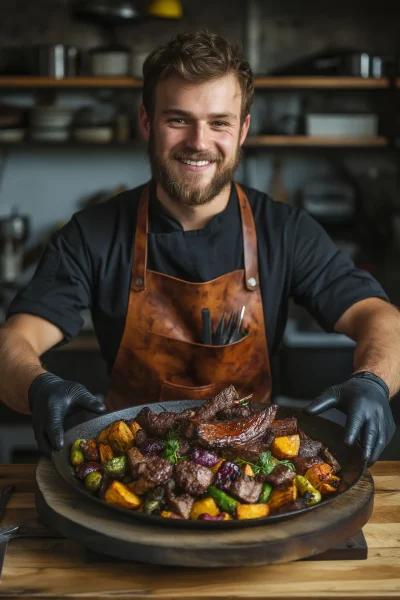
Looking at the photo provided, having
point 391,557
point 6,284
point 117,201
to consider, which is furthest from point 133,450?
point 6,284

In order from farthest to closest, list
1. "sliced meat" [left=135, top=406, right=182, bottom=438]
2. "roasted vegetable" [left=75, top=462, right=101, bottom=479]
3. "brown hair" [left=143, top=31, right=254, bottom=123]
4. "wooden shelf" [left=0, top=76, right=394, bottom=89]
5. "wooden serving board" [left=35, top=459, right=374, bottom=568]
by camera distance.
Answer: "wooden shelf" [left=0, top=76, right=394, bottom=89] → "brown hair" [left=143, top=31, right=254, bottom=123] → "sliced meat" [left=135, top=406, right=182, bottom=438] → "roasted vegetable" [left=75, top=462, right=101, bottom=479] → "wooden serving board" [left=35, top=459, right=374, bottom=568]

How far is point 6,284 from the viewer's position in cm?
371

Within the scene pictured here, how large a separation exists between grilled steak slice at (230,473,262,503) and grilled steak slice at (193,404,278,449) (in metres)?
0.13

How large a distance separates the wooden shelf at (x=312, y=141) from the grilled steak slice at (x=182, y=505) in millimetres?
2726

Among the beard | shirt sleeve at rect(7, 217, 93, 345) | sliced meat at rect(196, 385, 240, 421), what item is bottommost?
sliced meat at rect(196, 385, 240, 421)

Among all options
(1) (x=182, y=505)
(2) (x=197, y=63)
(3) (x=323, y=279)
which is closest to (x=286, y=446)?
(1) (x=182, y=505)

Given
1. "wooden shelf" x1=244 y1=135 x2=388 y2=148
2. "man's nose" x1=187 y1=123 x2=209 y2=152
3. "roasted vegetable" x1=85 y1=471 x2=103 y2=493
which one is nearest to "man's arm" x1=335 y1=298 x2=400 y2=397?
"man's nose" x1=187 y1=123 x2=209 y2=152

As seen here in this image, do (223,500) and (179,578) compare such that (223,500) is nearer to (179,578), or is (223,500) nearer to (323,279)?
(179,578)

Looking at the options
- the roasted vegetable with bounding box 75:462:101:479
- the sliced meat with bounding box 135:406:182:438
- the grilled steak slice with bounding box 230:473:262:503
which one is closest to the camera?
the grilled steak slice with bounding box 230:473:262:503

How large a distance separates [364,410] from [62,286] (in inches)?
37.4

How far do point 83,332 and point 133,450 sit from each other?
2222 mm

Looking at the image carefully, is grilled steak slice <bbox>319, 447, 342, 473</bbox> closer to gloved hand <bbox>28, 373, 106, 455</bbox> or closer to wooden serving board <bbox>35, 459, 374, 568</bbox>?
wooden serving board <bbox>35, 459, 374, 568</bbox>

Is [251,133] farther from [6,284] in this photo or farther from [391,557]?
[391,557]

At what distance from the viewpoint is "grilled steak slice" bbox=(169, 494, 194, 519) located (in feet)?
3.74
